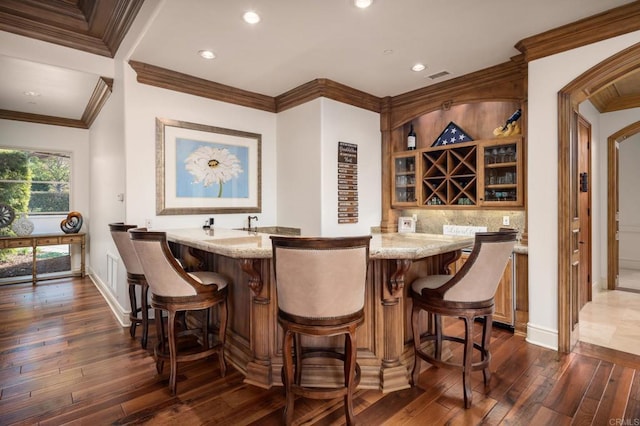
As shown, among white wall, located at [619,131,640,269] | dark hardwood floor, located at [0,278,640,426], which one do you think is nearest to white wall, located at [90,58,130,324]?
dark hardwood floor, located at [0,278,640,426]

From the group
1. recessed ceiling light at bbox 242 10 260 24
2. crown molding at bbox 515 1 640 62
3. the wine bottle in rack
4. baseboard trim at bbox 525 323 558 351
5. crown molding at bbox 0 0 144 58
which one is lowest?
baseboard trim at bbox 525 323 558 351

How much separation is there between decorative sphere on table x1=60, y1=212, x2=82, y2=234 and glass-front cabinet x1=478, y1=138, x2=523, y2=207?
6.49m

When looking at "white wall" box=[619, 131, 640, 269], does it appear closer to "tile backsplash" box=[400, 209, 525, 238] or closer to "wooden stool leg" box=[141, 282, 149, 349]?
"tile backsplash" box=[400, 209, 525, 238]

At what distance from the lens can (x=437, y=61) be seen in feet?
11.6

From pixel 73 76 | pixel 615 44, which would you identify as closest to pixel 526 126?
pixel 615 44

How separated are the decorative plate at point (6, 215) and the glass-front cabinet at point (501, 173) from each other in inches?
279

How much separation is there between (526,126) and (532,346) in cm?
214

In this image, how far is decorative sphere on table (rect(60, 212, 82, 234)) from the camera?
578 centimetres

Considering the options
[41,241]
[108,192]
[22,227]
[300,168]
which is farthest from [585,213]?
[22,227]

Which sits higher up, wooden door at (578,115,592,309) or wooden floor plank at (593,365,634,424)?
wooden door at (578,115,592,309)

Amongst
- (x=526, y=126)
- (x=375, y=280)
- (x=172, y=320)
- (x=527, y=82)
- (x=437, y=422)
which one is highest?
(x=527, y=82)

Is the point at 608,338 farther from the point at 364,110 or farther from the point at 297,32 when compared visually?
the point at 297,32

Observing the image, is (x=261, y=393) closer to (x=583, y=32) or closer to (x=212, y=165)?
(x=212, y=165)

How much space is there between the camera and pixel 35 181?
578cm
